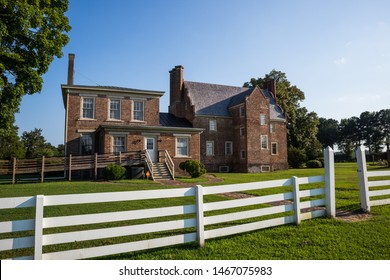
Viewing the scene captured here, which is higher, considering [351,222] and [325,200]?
[325,200]

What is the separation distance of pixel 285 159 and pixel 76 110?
25.0m

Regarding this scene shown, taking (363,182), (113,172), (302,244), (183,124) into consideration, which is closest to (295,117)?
(183,124)

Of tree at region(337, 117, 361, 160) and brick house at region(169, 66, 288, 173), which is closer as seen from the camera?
brick house at region(169, 66, 288, 173)

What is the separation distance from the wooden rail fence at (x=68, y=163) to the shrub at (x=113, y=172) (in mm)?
983

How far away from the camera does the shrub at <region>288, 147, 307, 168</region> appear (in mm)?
36625

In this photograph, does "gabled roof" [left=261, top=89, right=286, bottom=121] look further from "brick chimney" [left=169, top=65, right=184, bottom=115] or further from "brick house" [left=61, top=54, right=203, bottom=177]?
"brick house" [left=61, top=54, right=203, bottom=177]

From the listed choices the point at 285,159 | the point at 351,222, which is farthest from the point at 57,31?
the point at 285,159

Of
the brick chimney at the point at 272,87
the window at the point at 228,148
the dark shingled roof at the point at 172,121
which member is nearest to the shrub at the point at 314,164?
the brick chimney at the point at 272,87

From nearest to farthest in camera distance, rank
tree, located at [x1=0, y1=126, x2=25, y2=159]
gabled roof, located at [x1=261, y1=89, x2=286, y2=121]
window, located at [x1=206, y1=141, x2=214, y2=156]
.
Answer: window, located at [x1=206, y1=141, x2=214, y2=156]
gabled roof, located at [x1=261, y1=89, x2=286, y2=121]
tree, located at [x1=0, y1=126, x2=25, y2=159]

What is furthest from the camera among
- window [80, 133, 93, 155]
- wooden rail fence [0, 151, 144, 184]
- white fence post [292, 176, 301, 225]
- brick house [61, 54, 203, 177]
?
window [80, 133, 93, 155]

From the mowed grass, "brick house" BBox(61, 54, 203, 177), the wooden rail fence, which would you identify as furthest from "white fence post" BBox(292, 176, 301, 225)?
"brick house" BBox(61, 54, 203, 177)

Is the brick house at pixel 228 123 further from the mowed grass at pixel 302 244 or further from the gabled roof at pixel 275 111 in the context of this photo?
the mowed grass at pixel 302 244
